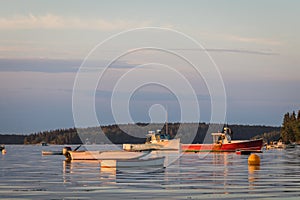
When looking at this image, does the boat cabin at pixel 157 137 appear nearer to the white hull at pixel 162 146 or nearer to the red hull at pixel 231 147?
the white hull at pixel 162 146

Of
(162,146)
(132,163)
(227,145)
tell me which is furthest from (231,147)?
(132,163)

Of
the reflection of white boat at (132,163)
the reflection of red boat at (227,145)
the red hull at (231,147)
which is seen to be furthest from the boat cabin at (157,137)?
the reflection of white boat at (132,163)

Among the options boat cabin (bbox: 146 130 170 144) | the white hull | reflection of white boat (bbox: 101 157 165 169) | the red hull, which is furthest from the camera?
boat cabin (bbox: 146 130 170 144)

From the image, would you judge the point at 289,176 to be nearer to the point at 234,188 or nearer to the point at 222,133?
the point at 234,188

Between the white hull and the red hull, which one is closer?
the red hull

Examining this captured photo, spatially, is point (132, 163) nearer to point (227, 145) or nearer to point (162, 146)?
point (227, 145)

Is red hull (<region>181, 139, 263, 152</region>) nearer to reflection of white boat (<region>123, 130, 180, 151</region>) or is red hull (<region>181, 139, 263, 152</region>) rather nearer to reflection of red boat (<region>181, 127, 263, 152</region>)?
reflection of red boat (<region>181, 127, 263, 152</region>)

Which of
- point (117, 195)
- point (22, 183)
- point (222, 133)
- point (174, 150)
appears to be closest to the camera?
point (117, 195)

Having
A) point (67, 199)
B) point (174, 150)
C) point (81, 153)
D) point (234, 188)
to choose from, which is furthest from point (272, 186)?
point (174, 150)

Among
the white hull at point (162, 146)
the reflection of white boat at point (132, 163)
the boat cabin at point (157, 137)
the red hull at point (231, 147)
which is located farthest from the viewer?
the boat cabin at point (157, 137)

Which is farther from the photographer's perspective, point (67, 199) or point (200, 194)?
point (200, 194)

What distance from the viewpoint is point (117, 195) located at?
132ft

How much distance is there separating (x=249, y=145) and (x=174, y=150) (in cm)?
2704

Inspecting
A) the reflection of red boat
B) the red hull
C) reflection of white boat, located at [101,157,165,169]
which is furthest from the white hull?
reflection of white boat, located at [101,157,165,169]
